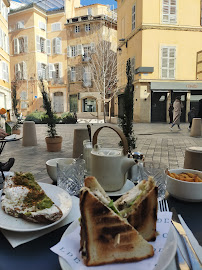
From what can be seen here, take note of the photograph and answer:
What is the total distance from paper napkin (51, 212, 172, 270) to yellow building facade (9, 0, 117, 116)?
27.1 metres

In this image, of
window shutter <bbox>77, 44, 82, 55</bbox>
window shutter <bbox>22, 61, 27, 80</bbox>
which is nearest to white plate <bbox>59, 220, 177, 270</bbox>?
window shutter <bbox>77, 44, 82, 55</bbox>

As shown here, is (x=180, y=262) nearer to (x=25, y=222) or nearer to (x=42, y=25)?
(x=25, y=222)

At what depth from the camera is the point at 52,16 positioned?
29391 mm

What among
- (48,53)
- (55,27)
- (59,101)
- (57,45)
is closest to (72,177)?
(59,101)

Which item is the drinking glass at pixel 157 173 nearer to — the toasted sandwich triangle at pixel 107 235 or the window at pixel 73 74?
the toasted sandwich triangle at pixel 107 235

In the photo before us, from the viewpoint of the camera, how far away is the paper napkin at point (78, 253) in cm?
58

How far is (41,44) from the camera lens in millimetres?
29859

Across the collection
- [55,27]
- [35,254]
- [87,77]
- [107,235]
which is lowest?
[35,254]

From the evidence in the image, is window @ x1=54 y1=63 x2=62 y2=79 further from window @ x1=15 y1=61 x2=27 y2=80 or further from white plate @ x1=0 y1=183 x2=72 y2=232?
white plate @ x1=0 y1=183 x2=72 y2=232

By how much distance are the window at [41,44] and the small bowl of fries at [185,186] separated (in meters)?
31.2

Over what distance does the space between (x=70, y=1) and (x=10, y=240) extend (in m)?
34.6

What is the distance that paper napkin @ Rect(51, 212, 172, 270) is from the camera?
0.58 m

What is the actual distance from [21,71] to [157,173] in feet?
104

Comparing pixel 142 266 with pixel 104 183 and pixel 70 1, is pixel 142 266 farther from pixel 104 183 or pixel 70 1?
pixel 70 1
